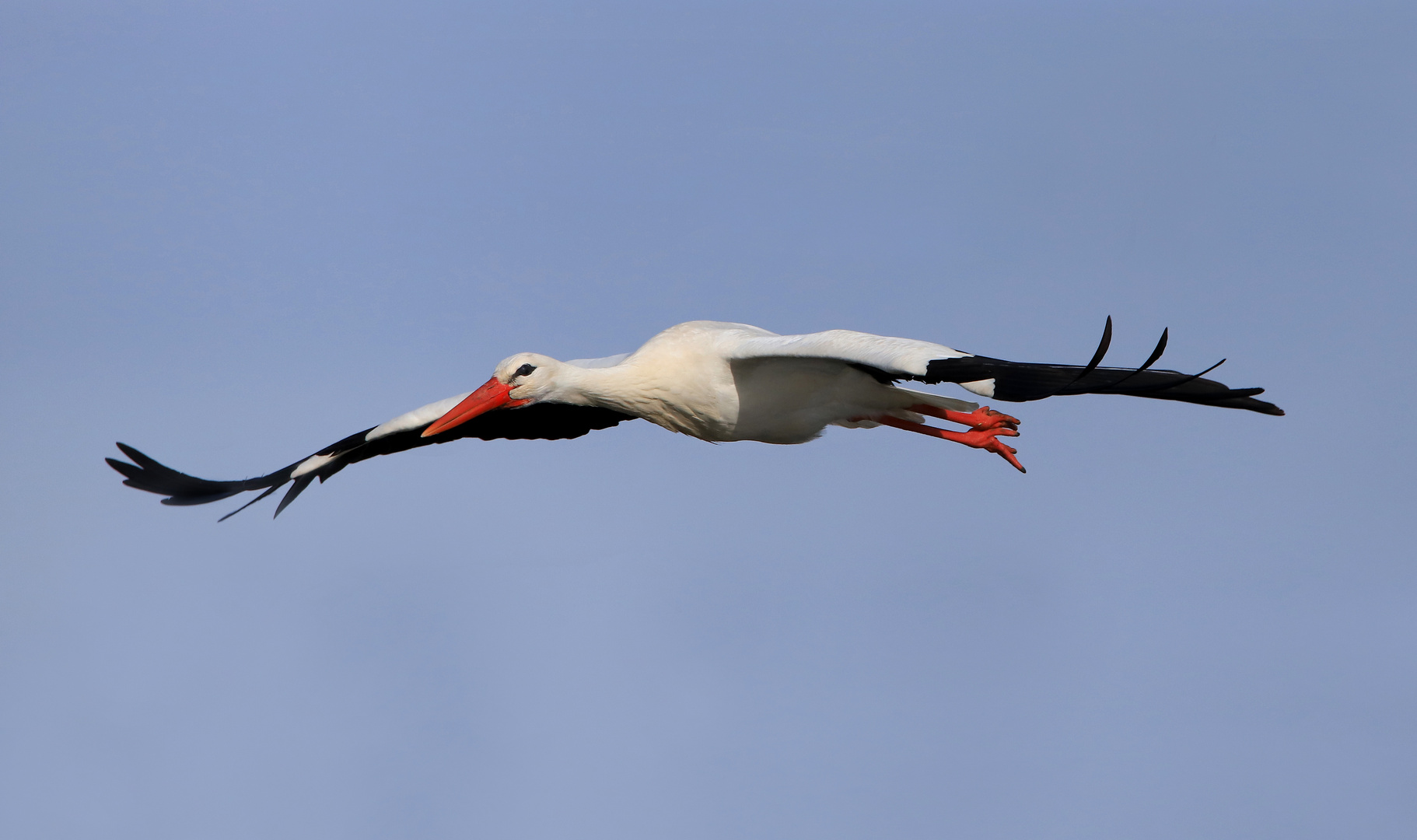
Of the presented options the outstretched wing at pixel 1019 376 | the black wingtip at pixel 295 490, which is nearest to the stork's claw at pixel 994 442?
the outstretched wing at pixel 1019 376

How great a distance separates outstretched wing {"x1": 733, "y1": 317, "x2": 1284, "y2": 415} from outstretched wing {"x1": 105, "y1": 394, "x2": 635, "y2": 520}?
2.84m

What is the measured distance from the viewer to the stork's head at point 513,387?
9531 millimetres

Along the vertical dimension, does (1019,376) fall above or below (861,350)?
below

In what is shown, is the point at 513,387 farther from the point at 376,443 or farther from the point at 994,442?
the point at 994,442

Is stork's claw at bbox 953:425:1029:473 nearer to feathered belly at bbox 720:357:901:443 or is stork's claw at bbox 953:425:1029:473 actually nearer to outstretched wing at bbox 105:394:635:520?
feathered belly at bbox 720:357:901:443

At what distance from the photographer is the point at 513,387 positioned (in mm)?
9602

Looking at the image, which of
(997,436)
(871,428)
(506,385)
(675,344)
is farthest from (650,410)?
(997,436)

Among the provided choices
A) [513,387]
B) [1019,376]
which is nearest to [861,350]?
[1019,376]

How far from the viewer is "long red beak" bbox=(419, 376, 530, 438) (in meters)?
9.63

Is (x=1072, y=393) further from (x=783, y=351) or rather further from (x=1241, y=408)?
(x=783, y=351)

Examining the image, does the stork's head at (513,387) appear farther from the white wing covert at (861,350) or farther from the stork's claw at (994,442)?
the stork's claw at (994,442)

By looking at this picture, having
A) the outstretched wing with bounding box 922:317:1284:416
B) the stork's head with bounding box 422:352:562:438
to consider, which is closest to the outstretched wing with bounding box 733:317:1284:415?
the outstretched wing with bounding box 922:317:1284:416

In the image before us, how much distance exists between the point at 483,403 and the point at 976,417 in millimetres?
3591

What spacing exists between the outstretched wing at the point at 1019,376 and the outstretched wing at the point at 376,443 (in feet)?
9.32
